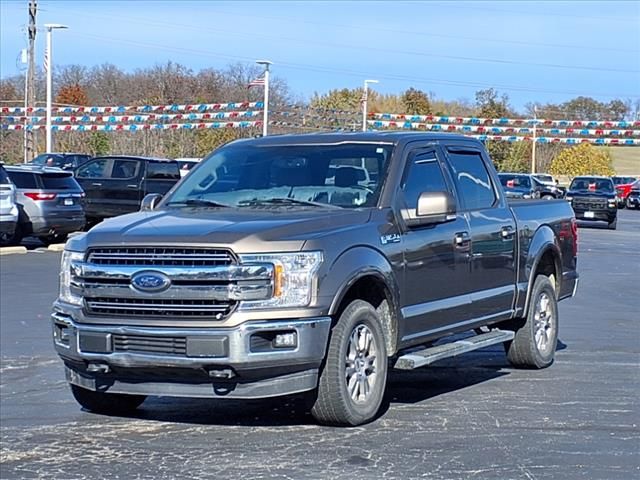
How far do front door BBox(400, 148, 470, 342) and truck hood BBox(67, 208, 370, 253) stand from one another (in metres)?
0.58

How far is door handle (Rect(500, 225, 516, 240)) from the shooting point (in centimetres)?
926

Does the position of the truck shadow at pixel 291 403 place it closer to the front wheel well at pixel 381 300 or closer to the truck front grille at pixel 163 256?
the front wheel well at pixel 381 300

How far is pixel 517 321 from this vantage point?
32.0 ft

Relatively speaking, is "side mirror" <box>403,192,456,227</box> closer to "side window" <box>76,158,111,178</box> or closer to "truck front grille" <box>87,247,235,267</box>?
"truck front grille" <box>87,247,235,267</box>

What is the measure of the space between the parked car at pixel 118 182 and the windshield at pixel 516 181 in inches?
587

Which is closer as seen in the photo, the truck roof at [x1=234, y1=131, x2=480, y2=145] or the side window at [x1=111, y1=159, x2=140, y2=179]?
the truck roof at [x1=234, y1=131, x2=480, y2=145]

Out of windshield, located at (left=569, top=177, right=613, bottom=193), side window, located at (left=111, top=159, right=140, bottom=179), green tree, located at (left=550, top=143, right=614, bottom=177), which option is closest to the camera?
side window, located at (left=111, top=159, right=140, bottom=179)

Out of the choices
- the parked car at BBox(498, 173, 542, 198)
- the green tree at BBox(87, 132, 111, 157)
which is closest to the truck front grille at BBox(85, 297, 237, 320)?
the parked car at BBox(498, 173, 542, 198)

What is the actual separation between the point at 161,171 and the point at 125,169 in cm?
90

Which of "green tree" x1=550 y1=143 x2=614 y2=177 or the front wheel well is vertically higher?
"green tree" x1=550 y1=143 x2=614 y2=177

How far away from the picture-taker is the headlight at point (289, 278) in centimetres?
675

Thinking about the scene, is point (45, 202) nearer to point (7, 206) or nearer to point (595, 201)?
point (7, 206)

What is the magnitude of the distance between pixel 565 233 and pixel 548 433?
3.70m

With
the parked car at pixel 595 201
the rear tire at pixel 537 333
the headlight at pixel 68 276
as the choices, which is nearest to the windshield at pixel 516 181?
the parked car at pixel 595 201
